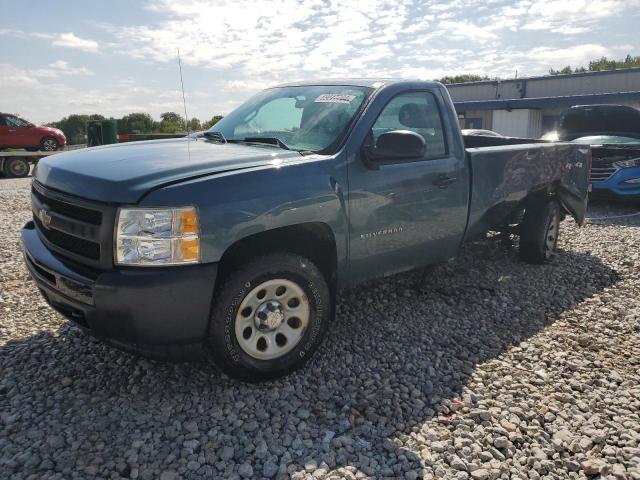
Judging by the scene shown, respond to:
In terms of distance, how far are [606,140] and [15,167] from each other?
17.5 meters

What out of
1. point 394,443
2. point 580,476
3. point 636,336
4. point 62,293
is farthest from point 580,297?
point 62,293

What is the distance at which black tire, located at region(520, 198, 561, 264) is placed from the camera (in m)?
5.58

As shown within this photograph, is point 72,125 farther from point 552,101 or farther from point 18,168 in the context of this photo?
point 552,101

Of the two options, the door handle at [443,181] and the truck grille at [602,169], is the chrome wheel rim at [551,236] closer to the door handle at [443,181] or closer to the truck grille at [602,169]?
the door handle at [443,181]

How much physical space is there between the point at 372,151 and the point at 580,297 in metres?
2.72

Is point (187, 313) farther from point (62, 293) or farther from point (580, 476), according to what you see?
point (580, 476)

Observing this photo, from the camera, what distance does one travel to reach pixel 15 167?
17469 millimetres

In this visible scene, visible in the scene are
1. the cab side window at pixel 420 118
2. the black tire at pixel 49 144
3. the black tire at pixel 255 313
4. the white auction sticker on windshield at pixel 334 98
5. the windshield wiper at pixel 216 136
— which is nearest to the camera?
the black tire at pixel 255 313

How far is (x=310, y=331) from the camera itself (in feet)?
11.1

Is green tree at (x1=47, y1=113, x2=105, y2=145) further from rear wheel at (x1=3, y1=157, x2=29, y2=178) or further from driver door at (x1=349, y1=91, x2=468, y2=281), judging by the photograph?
driver door at (x1=349, y1=91, x2=468, y2=281)

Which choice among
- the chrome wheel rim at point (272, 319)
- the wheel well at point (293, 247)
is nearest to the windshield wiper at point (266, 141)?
the wheel well at point (293, 247)

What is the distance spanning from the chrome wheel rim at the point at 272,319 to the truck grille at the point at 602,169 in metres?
7.75

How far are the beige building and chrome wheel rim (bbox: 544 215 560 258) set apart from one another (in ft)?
60.5

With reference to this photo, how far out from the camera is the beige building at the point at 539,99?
23.4m
